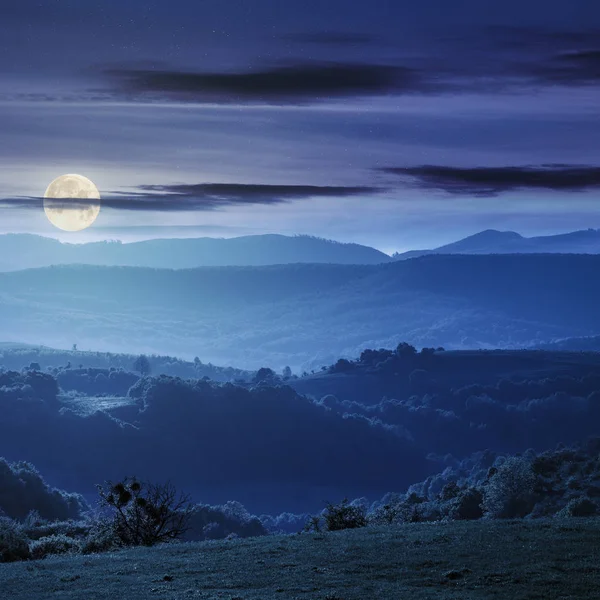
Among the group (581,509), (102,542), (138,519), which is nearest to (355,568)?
(138,519)

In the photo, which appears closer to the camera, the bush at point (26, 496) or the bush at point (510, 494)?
the bush at point (510, 494)

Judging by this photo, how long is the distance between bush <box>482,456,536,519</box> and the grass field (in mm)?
67761

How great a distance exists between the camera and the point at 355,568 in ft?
113

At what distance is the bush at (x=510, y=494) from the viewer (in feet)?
358

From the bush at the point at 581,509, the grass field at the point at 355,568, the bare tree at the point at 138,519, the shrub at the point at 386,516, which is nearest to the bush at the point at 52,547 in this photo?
the bare tree at the point at 138,519

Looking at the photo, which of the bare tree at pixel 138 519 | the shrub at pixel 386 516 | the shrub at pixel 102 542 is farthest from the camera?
the shrub at pixel 386 516

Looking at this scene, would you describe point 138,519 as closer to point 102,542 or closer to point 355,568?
point 102,542

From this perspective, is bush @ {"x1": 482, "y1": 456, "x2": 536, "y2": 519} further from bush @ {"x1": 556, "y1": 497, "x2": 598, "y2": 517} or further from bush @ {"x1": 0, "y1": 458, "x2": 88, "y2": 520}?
bush @ {"x1": 0, "y1": 458, "x2": 88, "y2": 520}

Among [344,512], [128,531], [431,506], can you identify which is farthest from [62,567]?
[431,506]

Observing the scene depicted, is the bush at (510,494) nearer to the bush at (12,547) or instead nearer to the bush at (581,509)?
the bush at (581,509)

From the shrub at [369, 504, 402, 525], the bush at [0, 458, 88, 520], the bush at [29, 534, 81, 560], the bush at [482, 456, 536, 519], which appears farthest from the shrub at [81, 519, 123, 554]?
the bush at [0, 458, 88, 520]

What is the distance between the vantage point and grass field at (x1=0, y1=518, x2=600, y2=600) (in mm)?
30375

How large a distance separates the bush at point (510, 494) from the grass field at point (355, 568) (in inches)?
2668

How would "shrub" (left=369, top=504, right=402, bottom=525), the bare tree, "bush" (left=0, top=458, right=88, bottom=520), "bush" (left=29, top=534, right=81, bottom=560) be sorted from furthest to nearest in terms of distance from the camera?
"bush" (left=0, top=458, right=88, bottom=520)
"shrub" (left=369, top=504, right=402, bottom=525)
"bush" (left=29, top=534, right=81, bottom=560)
the bare tree
